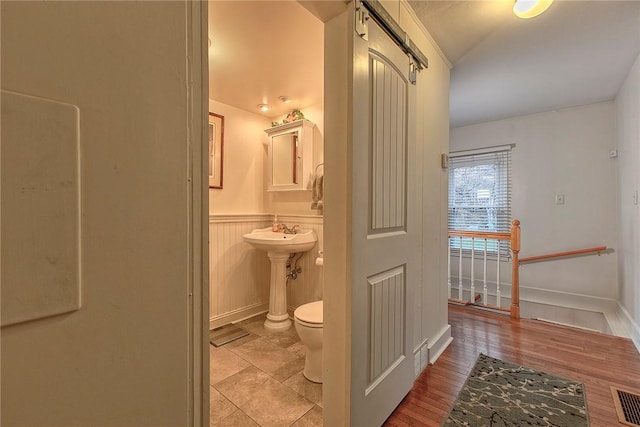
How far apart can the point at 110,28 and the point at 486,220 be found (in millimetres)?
4426

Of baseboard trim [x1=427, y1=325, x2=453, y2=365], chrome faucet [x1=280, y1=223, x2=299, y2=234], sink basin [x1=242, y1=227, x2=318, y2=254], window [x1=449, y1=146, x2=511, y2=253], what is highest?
window [x1=449, y1=146, x2=511, y2=253]

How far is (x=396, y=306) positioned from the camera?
1.50 metres

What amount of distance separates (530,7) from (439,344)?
2.27 metres

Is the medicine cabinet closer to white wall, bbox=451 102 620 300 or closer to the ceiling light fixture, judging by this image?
the ceiling light fixture

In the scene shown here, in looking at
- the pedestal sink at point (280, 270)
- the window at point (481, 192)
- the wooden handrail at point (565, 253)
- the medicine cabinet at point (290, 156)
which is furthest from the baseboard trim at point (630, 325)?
the medicine cabinet at point (290, 156)

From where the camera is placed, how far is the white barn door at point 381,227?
1193 millimetres

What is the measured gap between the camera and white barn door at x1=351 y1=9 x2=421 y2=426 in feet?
3.92

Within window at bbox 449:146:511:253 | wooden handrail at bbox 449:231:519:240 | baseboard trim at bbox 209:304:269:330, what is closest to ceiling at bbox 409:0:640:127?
window at bbox 449:146:511:253

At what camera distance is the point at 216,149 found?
268 cm

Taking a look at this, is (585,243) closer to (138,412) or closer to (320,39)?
(320,39)

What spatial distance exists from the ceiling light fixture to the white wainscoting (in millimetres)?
1992

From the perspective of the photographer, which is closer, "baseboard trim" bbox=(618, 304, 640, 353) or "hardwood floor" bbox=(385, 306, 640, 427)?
"hardwood floor" bbox=(385, 306, 640, 427)

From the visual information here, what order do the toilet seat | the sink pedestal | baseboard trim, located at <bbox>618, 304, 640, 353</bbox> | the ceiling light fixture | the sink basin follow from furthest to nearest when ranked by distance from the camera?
1. the sink pedestal
2. the sink basin
3. baseboard trim, located at <bbox>618, 304, 640, 353</bbox>
4. the toilet seat
5. the ceiling light fixture

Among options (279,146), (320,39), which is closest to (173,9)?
(320,39)
